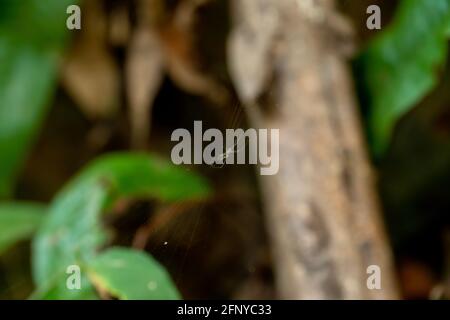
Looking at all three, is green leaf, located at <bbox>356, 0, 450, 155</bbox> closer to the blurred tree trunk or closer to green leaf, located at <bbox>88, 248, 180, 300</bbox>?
the blurred tree trunk

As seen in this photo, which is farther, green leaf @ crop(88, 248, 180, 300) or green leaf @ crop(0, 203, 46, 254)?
green leaf @ crop(0, 203, 46, 254)

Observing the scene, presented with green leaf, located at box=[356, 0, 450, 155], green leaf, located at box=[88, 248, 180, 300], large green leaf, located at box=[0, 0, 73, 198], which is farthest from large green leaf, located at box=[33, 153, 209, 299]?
green leaf, located at box=[356, 0, 450, 155]

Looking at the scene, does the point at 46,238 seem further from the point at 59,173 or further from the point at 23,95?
the point at 59,173

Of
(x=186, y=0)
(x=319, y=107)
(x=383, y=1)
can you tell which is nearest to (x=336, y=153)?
(x=319, y=107)

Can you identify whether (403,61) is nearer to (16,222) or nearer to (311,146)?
(311,146)

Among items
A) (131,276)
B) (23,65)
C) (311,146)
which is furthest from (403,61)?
(23,65)
